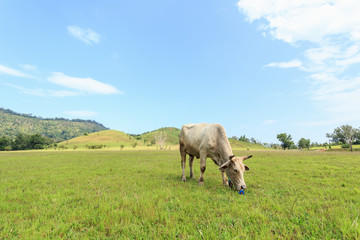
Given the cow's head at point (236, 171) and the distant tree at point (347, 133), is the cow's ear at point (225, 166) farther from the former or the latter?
the distant tree at point (347, 133)

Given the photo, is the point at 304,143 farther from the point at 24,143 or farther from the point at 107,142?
the point at 24,143

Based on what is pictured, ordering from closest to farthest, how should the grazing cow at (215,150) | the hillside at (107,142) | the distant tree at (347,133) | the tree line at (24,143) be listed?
the grazing cow at (215,150) < the distant tree at (347,133) < the tree line at (24,143) < the hillside at (107,142)

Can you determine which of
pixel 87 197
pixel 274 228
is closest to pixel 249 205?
pixel 274 228

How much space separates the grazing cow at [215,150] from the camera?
6.81 metres

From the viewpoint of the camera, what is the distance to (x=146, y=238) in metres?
3.38

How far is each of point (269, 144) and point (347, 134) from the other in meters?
79.9

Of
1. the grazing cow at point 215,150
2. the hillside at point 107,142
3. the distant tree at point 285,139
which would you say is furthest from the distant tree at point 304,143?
the grazing cow at point 215,150

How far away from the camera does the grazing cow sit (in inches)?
268

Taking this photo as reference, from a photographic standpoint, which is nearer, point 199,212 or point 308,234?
point 308,234

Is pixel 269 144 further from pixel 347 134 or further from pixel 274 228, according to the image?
pixel 274 228

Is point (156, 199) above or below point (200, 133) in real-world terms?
below

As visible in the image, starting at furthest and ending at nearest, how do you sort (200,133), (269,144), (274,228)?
(269,144)
(200,133)
(274,228)

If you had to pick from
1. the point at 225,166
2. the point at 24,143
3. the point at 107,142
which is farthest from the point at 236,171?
the point at 24,143

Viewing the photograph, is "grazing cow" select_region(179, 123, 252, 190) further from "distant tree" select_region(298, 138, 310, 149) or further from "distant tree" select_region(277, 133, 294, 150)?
"distant tree" select_region(298, 138, 310, 149)
